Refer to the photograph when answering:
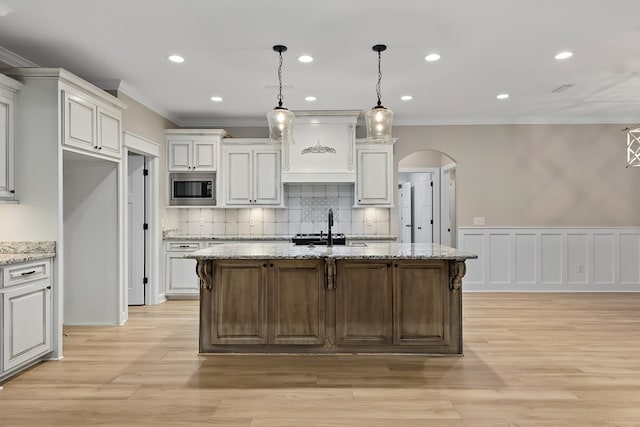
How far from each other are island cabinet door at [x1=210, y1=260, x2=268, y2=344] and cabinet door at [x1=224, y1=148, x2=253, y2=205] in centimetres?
283

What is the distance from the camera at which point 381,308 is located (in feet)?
11.8

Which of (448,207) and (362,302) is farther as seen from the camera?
(448,207)

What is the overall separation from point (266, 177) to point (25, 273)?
3.54 m

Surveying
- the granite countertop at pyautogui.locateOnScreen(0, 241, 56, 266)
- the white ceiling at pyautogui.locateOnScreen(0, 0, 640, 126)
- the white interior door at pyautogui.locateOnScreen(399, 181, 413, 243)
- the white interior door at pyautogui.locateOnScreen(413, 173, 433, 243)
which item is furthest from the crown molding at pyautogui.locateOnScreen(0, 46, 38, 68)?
the white interior door at pyautogui.locateOnScreen(399, 181, 413, 243)

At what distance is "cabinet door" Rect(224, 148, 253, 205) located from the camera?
6309mm

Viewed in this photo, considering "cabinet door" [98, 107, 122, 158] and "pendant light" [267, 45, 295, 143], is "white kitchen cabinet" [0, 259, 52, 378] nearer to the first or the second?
"cabinet door" [98, 107, 122, 158]

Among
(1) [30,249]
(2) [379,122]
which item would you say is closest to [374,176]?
(2) [379,122]

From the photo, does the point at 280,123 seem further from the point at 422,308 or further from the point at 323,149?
the point at 323,149

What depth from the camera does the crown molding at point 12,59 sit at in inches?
149

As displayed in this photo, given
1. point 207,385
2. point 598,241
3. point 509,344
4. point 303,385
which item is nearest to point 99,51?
point 207,385

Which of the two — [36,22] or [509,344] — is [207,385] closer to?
[509,344]

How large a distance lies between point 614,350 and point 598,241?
332 centimetres

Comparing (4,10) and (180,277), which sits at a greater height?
(4,10)

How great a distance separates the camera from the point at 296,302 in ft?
11.8
